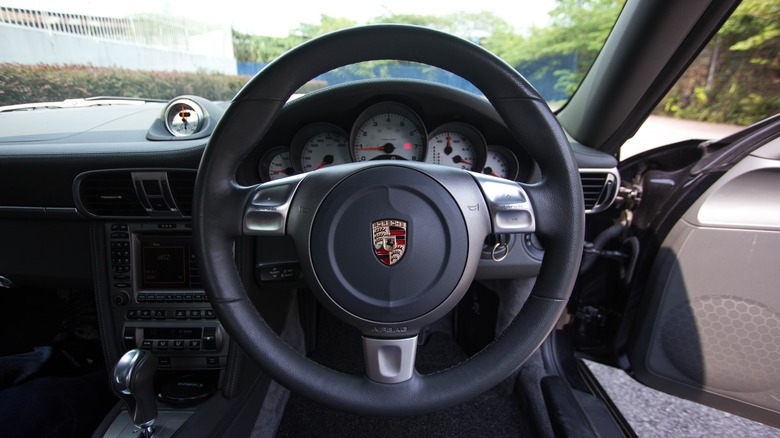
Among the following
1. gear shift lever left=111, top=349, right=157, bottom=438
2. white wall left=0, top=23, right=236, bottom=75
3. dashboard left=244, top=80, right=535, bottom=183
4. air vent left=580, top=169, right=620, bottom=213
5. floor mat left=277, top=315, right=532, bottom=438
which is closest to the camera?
gear shift lever left=111, top=349, right=157, bottom=438

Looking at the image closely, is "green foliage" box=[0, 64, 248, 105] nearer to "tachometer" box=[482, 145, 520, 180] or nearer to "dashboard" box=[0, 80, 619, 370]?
"dashboard" box=[0, 80, 619, 370]

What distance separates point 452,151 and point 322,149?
0.48m

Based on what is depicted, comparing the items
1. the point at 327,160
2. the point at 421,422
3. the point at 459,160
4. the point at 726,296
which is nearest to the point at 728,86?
the point at 726,296

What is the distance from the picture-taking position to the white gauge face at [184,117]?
5.82ft

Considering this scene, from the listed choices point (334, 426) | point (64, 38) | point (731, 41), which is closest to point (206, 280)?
point (334, 426)

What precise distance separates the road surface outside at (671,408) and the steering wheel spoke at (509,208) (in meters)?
1.08

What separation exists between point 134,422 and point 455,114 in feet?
4.63

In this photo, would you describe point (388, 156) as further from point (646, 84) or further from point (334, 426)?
point (334, 426)

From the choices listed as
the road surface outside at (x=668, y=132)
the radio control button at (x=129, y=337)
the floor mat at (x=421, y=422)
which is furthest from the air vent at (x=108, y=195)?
the road surface outside at (x=668, y=132)

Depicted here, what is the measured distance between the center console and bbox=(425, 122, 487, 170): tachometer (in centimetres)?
95

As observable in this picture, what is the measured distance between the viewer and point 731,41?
1.70m

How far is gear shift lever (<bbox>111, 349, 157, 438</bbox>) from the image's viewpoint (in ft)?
4.27

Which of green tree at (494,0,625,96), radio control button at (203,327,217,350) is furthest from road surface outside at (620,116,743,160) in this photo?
radio control button at (203,327,217,350)

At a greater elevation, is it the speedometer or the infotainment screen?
the speedometer
